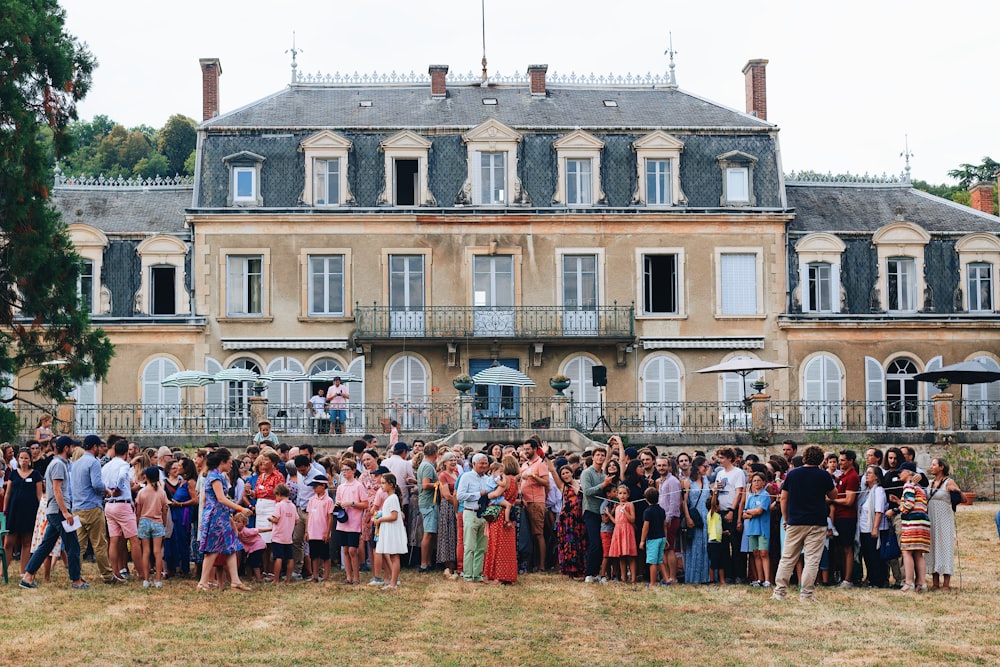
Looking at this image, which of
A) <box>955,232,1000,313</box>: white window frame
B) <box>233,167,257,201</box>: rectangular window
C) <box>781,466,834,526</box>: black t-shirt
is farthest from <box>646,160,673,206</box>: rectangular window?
<box>781,466,834,526</box>: black t-shirt

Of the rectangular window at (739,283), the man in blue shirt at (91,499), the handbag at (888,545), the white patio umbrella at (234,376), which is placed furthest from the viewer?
the rectangular window at (739,283)

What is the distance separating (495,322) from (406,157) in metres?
4.82

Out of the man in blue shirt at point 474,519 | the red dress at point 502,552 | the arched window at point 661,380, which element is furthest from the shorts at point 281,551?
the arched window at point 661,380

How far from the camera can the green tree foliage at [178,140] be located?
6969cm

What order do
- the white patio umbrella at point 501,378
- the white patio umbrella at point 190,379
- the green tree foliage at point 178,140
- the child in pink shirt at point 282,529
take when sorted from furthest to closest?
the green tree foliage at point 178,140, the white patio umbrella at point 501,378, the white patio umbrella at point 190,379, the child in pink shirt at point 282,529

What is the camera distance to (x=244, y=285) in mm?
34844

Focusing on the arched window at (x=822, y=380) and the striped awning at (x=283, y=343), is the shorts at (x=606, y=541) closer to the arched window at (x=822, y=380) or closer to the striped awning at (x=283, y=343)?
the striped awning at (x=283, y=343)

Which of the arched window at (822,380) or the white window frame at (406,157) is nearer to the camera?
the white window frame at (406,157)

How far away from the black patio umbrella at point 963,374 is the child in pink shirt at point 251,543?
Result: 17.7 meters

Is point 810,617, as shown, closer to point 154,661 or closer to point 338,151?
point 154,661

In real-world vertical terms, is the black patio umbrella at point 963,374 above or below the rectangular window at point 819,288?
below

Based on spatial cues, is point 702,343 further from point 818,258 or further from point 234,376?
point 234,376

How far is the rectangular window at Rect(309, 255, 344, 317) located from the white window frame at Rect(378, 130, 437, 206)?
200 cm

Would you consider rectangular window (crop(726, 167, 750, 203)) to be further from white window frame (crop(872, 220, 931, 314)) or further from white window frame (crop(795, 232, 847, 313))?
white window frame (crop(872, 220, 931, 314))
